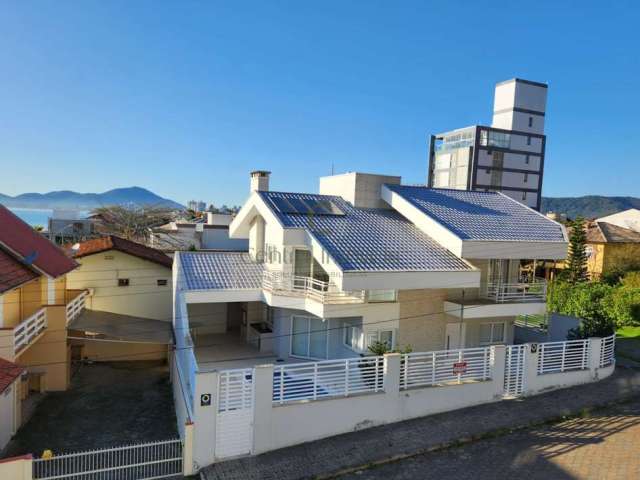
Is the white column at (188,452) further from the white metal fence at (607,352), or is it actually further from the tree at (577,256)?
the tree at (577,256)

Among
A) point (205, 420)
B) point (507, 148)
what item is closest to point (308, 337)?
point (205, 420)

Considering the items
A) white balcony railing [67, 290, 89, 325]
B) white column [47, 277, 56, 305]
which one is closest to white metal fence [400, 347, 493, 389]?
white balcony railing [67, 290, 89, 325]

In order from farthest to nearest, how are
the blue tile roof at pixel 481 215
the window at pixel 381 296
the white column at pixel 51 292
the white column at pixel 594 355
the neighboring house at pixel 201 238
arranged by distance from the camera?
the neighboring house at pixel 201 238, the white column at pixel 51 292, the blue tile roof at pixel 481 215, the white column at pixel 594 355, the window at pixel 381 296

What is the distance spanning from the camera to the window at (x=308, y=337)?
1962 cm

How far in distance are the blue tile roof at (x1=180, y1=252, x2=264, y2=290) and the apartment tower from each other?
57.6m

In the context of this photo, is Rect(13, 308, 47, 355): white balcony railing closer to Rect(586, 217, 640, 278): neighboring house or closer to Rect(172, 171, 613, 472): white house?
Rect(172, 171, 613, 472): white house

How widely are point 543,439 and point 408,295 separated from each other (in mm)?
6827

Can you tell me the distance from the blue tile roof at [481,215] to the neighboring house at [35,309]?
16040 mm

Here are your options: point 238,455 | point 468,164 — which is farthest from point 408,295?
point 468,164

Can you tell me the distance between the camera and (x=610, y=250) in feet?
141

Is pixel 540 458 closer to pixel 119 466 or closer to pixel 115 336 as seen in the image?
pixel 119 466

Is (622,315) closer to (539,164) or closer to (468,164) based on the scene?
(468,164)

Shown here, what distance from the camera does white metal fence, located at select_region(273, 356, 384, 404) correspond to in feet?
43.8

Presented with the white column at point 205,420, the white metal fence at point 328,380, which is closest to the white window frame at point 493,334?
the white metal fence at point 328,380
